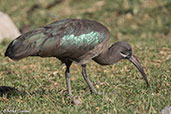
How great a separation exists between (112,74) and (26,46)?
2412 mm

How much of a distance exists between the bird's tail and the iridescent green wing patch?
0.34m

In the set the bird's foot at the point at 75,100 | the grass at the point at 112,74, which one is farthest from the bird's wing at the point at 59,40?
the grass at the point at 112,74

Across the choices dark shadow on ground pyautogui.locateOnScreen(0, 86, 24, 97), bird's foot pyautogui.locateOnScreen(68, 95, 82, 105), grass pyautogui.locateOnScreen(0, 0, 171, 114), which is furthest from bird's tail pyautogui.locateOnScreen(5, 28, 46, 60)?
dark shadow on ground pyautogui.locateOnScreen(0, 86, 24, 97)

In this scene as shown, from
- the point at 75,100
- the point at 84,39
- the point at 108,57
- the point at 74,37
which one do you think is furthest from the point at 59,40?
the point at 108,57

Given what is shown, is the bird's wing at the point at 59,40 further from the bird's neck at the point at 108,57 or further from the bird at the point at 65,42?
the bird's neck at the point at 108,57

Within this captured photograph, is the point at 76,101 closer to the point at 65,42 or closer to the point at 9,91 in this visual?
the point at 65,42

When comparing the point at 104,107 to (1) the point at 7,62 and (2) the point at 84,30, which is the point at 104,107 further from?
(1) the point at 7,62

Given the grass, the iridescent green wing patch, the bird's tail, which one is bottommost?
the grass

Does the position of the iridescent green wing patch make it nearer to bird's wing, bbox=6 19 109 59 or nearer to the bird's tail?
bird's wing, bbox=6 19 109 59

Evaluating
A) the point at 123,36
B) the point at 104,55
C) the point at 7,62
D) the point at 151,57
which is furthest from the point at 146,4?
the point at 104,55

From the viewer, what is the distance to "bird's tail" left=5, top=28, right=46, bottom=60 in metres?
5.43

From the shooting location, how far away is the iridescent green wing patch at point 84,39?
18.4 feet

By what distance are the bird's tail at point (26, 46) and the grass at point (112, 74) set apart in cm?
80

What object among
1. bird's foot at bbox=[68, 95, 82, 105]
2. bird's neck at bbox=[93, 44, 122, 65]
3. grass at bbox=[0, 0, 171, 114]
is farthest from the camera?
bird's neck at bbox=[93, 44, 122, 65]
